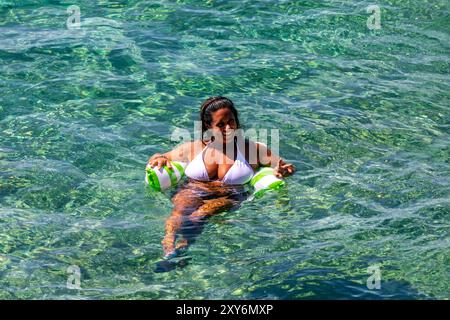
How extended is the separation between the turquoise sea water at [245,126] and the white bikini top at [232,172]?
33 cm

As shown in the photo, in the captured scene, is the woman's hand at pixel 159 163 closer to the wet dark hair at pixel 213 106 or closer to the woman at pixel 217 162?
the woman at pixel 217 162

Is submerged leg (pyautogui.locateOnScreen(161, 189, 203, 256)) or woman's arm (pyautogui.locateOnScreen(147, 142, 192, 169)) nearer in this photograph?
submerged leg (pyautogui.locateOnScreen(161, 189, 203, 256))

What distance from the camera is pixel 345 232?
23.9ft

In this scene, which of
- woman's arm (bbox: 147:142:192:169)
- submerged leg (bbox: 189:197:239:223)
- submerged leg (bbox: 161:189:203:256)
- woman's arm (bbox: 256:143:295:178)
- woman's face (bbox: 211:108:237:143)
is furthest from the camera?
woman's arm (bbox: 147:142:192:169)

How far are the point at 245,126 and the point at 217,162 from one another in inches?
61.2

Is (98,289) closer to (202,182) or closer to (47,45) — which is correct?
(202,182)

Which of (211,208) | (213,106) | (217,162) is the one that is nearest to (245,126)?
(217,162)

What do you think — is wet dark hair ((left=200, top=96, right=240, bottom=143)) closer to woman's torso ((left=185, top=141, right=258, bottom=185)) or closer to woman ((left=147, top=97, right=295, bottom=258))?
woman ((left=147, top=97, right=295, bottom=258))

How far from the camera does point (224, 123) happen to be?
801 centimetres

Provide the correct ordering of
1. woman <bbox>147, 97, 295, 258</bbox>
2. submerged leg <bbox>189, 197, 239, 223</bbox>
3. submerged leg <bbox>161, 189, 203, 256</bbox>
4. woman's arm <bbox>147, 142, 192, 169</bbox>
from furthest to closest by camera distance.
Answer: woman's arm <bbox>147, 142, 192, 169</bbox>
woman <bbox>147, 97, 295, 258</bbox>
submerged leg <bbox>189, 197, 239, 223</bbox>
submerged leg <bbox>161, 189, 203, 256</bbox>

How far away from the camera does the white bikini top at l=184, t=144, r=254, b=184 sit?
8.06 m

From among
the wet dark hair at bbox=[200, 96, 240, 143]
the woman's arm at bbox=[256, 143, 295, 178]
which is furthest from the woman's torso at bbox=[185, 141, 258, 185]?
the wet dark hair at bbox=[200, 96, 240, 143]

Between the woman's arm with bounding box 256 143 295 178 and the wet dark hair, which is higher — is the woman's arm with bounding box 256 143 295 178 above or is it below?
below

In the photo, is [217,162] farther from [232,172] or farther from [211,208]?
[211,208]
